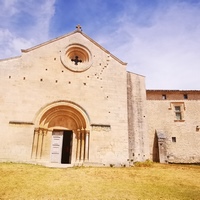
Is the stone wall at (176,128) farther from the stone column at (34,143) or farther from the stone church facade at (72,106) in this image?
the stone column at (34,143)

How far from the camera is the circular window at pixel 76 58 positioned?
43.8 ft

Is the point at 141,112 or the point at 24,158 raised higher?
the point at 141,112

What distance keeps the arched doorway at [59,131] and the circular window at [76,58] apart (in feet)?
8.99

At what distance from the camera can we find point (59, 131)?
12.7m

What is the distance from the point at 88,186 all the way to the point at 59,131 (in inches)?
237

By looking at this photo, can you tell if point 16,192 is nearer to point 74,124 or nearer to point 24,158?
point 24,158

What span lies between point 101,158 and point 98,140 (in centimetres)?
110

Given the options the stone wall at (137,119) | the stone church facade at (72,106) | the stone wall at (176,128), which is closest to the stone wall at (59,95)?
the stone church facade at (72,106)

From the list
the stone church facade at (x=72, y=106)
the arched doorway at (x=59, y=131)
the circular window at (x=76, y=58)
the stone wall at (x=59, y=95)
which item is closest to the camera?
the stone wall at (x=59, y=95)

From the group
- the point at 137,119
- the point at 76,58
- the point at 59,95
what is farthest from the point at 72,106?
the point at 137,119

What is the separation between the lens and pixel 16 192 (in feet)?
20.3

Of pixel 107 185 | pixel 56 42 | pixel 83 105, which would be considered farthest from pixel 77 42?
pixel 107 185

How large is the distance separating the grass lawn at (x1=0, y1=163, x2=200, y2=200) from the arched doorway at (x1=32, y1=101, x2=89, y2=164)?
7.44 ft

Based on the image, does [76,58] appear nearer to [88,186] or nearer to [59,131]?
[59,131]
